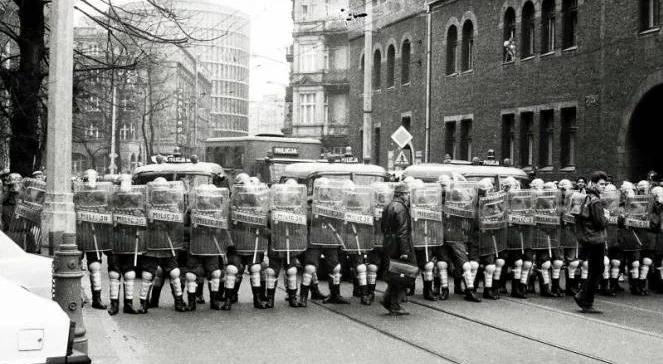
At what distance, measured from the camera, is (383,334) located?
38.9ft

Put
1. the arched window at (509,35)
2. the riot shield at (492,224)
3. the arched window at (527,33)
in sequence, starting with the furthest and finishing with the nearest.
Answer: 1. the arched window at (509,35)
2. the arched window at (527,33)
3. the riot shield at (492,224)

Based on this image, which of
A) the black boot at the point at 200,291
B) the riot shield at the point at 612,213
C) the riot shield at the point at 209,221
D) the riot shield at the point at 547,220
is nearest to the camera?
the riot shield at the point at 209,221

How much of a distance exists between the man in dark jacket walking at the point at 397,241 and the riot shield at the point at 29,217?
5.24 meters

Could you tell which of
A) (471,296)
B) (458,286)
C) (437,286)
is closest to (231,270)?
(437,286)

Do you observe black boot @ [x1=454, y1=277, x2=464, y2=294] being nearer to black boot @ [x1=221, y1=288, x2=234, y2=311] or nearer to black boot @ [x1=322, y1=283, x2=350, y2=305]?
black boot @ [x1=322, y1=283, x2=350, y2=305]

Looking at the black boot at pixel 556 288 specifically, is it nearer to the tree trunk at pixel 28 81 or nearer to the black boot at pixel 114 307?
the black boot at pixel 114 307

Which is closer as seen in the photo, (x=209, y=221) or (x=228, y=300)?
(x=209, y=221)

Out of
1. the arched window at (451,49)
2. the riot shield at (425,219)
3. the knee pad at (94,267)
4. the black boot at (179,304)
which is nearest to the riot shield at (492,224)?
the riot shield at (425,219)

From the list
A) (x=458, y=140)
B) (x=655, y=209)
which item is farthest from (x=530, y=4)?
(x=655, y=209)

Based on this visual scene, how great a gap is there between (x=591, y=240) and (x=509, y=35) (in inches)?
781

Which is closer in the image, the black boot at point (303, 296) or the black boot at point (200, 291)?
the black boot at point (200, 291)

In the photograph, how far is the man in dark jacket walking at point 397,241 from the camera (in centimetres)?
1349

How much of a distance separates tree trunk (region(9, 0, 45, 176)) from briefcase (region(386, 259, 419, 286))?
24.6ft

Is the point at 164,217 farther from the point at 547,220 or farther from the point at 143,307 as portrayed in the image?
the point at 547,220
